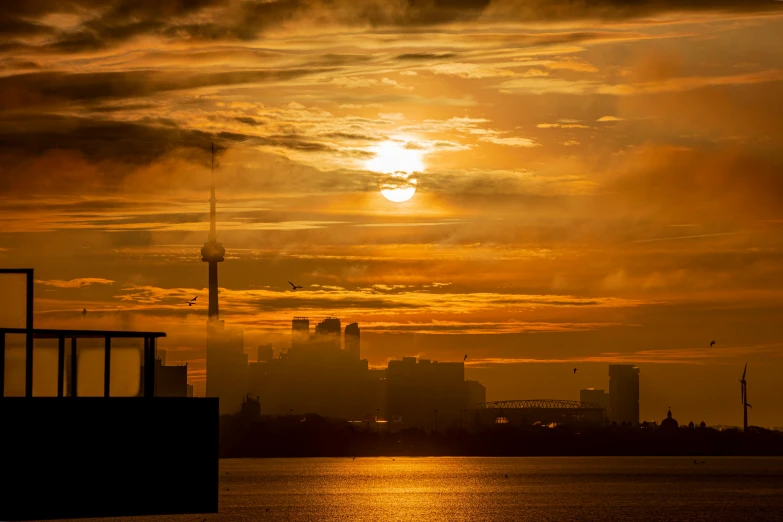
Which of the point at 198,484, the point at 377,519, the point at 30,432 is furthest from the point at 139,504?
the point at 377,519

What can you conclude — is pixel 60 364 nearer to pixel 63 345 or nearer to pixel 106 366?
pixel 63 345

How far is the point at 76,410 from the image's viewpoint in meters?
53.4

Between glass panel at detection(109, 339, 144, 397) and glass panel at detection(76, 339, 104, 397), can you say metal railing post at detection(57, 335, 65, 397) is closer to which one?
glass panel at detection(76, 339, 104, 397)

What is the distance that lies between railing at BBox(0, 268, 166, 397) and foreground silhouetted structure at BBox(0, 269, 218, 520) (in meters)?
0.05

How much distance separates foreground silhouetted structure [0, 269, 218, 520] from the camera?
170 feet

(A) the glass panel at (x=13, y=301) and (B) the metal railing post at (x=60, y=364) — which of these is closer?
(A) the glass panel at (x=13, y=301)

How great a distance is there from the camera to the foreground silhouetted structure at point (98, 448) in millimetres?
51812

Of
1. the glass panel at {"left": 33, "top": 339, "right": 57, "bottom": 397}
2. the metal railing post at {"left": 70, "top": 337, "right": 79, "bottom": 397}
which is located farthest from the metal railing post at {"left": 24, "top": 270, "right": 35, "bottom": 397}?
the metal railing post at {"left": 70, "top": 337, "right": 79, "bottom": 397}

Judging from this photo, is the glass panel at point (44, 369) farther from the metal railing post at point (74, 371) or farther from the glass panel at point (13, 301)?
the glass panel at point (13, 301)

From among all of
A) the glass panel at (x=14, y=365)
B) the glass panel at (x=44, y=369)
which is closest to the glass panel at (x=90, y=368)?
the glass panel at (x=44, y=369)

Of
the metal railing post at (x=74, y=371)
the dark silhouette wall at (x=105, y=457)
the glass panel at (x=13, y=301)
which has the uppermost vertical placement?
the glass panel at (x=13, y=301)

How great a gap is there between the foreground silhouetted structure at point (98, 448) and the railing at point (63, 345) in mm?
50

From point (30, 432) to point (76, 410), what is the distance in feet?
7.72

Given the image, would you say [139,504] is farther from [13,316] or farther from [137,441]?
[13,316]
